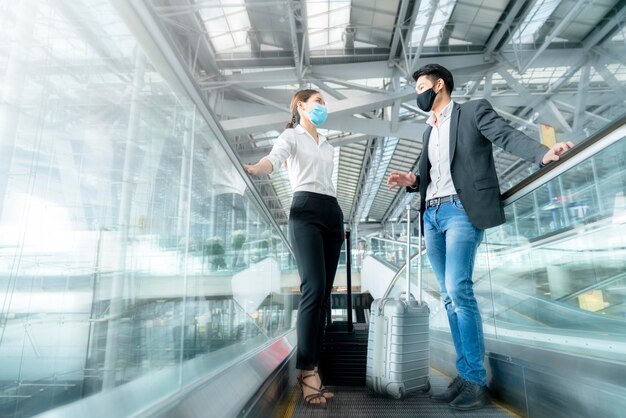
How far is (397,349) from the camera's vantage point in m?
2.12

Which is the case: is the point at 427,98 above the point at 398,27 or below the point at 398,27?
below

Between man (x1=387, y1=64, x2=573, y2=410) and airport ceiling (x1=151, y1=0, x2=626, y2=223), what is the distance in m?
6.02

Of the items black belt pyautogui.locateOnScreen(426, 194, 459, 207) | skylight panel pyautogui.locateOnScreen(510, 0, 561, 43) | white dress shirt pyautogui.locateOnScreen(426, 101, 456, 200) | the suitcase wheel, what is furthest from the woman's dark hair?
skylight panel pyautogui.locateOnScreen(510, 0, 561, 43)

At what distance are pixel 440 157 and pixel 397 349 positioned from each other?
3.35 ft

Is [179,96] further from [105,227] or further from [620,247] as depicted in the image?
[620,247]

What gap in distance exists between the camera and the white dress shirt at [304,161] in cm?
209

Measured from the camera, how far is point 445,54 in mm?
9484

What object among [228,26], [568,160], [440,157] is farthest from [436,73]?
[228,26]

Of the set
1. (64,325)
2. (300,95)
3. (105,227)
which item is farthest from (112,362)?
(300,95)

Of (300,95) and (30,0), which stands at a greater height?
(300,95)

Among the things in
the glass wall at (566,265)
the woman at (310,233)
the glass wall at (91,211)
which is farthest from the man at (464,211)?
the glass wall at (91,211)

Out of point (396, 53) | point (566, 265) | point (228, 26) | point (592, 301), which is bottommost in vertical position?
point (592, 301)

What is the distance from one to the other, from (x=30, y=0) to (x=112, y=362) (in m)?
0.82

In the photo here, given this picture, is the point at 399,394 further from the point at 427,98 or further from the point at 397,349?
the point at 427,98
